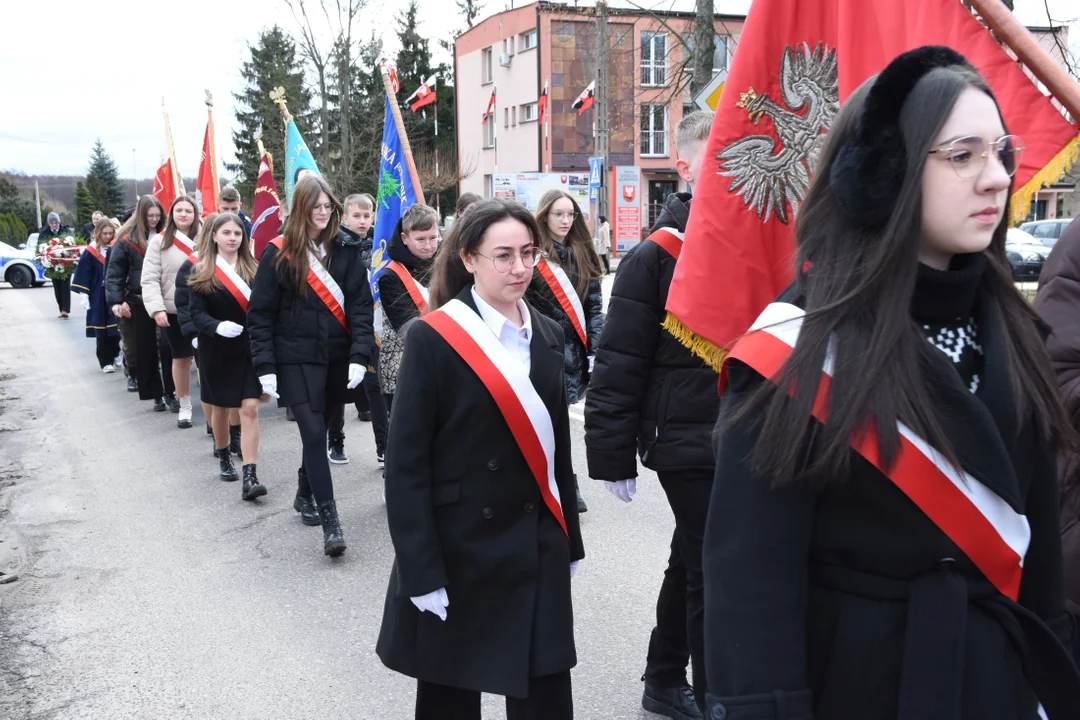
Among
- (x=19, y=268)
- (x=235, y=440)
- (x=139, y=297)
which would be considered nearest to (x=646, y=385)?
(x=235, y=440)

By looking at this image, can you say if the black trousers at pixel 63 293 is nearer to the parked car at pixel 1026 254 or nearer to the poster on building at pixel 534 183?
the poster on building at pixel 534 183

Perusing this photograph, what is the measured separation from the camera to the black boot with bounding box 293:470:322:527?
21.5 ft

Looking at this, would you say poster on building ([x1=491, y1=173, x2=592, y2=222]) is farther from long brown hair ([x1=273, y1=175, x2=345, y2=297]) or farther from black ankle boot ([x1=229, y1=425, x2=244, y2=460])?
long brown hair ([x1=273, y1=175, x2=345, y2=297])

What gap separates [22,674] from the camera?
4402 mm

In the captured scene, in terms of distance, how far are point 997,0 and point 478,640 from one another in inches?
94.0

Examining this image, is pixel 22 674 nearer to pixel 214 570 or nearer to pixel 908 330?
pixel 214 570

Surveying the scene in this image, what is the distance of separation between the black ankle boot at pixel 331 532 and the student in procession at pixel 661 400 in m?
2.61

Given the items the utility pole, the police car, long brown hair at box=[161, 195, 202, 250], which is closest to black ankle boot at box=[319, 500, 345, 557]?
long brown hair at box=[161, 195, 202, 250]

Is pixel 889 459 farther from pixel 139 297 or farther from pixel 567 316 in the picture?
pixel 139 297

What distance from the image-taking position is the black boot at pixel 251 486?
7.12 meters

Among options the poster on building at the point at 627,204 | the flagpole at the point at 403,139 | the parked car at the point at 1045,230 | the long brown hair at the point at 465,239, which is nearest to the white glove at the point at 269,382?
the flagpole at the point at 403,139

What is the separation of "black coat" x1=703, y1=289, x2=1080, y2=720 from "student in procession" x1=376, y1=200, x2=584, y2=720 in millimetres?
1311

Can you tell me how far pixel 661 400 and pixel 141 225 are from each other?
820 centimetres

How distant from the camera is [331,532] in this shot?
587 centimetres
